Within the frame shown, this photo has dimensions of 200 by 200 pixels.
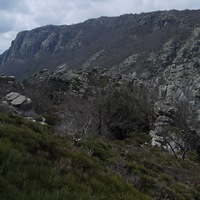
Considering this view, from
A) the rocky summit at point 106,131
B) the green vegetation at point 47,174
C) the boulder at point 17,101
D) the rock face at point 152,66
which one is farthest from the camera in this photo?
the rock face at point 152,66

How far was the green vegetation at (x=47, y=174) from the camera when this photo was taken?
547cm

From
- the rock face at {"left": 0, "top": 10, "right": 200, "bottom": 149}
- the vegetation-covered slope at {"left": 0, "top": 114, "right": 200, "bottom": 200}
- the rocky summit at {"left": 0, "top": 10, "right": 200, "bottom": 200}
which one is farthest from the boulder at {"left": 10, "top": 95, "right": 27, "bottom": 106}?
the vegetation-covered slope at {"left": 0, "top": 114, "right": 200, "bottom": 200}

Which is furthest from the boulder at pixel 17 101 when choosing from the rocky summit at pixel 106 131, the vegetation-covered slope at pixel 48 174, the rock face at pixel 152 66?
the vegetation-covered slope at pixel 48 174

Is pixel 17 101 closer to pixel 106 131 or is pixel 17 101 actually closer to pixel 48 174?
pixel 106 131

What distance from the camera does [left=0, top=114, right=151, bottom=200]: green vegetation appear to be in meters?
5.47

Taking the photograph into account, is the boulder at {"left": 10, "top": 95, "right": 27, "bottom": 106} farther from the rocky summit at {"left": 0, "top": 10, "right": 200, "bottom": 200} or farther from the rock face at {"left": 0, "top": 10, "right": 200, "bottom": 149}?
the rocky summit at {"left": 0, "top": 10, "right": 200, "bottom": 200}

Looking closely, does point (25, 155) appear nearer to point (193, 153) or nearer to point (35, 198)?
point (35, 198)

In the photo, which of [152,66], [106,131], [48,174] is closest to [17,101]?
[106,131]

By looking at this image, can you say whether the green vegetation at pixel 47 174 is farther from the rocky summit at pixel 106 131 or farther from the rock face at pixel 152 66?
the rock face at pixel 152 66

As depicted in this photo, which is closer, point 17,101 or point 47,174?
point 47,174

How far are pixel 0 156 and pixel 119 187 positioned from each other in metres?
2.59

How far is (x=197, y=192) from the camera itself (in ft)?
41.2

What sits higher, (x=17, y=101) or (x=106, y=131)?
(x=17, y=101)

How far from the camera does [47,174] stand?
20.8ft
